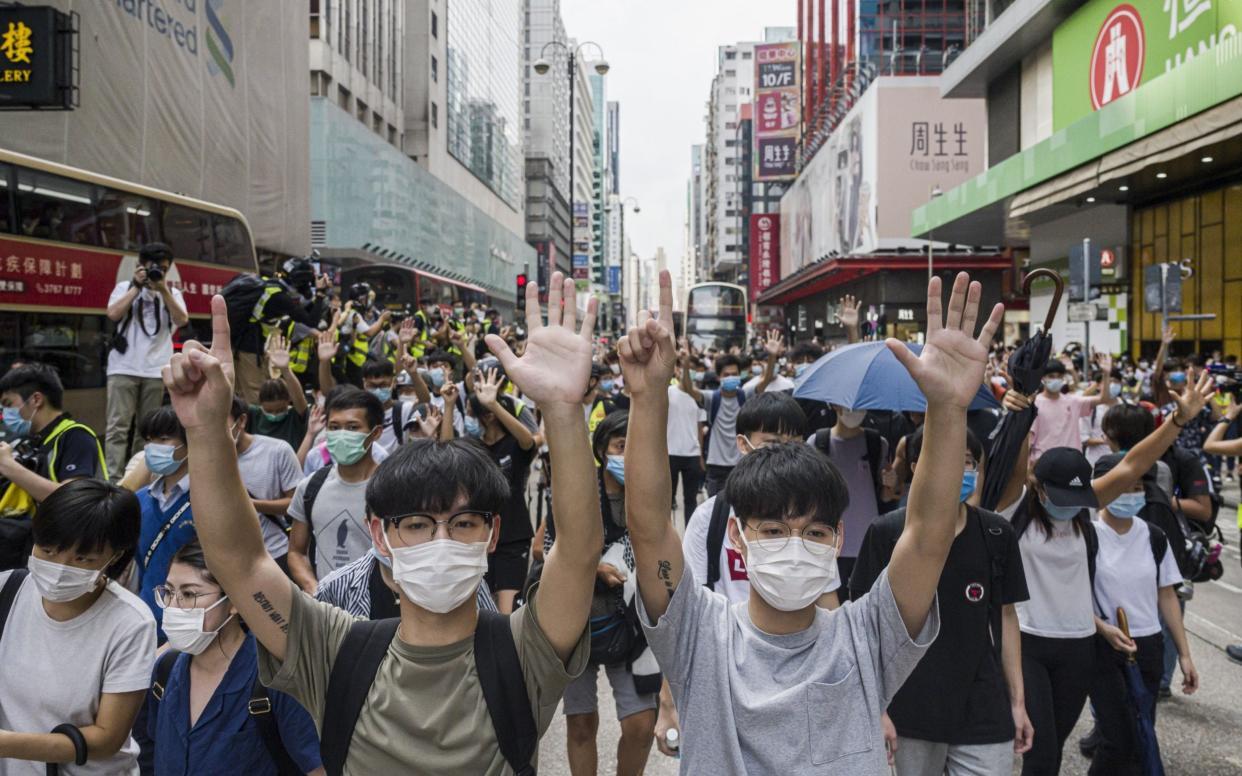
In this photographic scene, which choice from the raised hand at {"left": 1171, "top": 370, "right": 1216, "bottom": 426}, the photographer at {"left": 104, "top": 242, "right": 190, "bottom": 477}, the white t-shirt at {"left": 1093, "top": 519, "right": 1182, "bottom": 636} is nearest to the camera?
the white t-shirt at {"left": 1093, "top": 519, "right": 1182, "bottom": 636}

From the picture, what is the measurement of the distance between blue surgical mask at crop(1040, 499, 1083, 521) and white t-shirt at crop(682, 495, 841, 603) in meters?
1.25

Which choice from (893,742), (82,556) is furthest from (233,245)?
(893,742)

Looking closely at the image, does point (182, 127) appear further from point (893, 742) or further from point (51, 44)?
point (893, 742)

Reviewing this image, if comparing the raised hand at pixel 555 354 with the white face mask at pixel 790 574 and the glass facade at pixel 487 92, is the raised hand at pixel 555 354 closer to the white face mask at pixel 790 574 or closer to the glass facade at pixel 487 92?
the white face mask at pixel 790 574

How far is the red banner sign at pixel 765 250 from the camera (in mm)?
73000

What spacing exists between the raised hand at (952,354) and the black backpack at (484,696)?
1.13 meters

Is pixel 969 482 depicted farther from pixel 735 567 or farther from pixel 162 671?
pixel 162 671

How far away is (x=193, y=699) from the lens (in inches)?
107

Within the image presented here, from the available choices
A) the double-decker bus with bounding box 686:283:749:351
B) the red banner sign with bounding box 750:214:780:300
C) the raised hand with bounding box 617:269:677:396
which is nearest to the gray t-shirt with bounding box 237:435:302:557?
the raised hand with bounding box 617:269:677:396

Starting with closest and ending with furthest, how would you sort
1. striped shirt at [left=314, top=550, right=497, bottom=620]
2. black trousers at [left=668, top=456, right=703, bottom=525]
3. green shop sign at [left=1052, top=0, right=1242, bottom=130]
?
striped shirt at [left=314, top=550, right=497, bottom=620] < black trousers at [left=668, top=456, right=703, bottom=525] < green shop sign at [left=1052, top=0, right=1242, bottom=130]

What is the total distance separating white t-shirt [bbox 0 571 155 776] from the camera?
269cm

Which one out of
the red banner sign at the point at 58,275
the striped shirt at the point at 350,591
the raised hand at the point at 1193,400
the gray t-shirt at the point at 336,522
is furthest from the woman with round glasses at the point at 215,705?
the red banner sign at the point at 58,275

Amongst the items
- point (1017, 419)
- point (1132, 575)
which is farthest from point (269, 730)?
point (1132, 575)

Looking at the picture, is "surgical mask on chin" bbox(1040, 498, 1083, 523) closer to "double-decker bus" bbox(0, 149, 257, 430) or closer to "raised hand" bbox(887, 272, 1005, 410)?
"raised hand" bbox(887, 272, 1005, 410)
